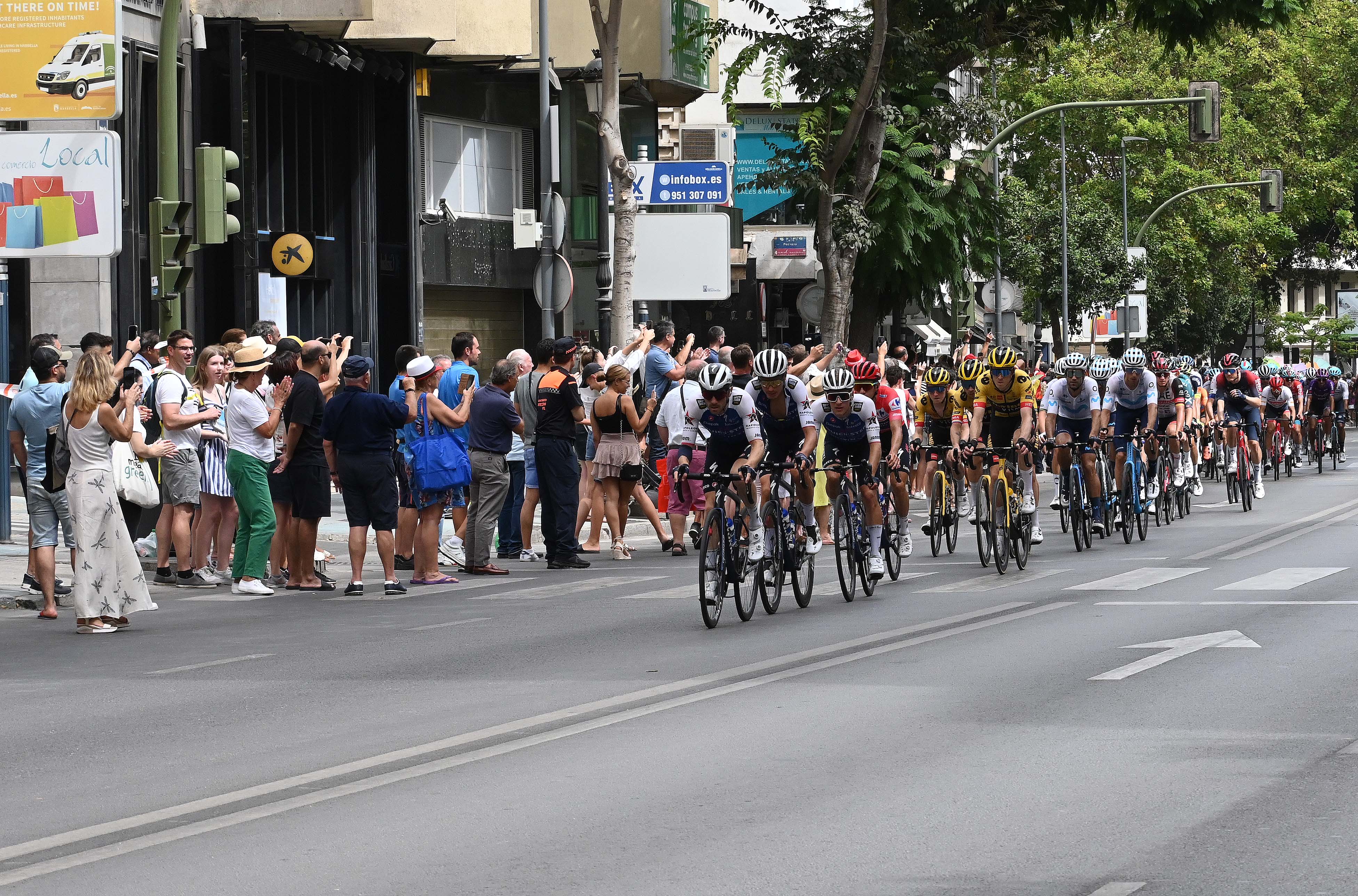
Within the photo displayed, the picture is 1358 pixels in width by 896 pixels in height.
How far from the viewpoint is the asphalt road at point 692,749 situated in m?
6.37

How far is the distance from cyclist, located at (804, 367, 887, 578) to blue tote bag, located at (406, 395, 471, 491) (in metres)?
2.93

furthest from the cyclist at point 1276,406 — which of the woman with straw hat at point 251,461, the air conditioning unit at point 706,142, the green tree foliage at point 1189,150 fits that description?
the green tree foliage at point 1189,150

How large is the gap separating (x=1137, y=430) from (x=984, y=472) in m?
4.57

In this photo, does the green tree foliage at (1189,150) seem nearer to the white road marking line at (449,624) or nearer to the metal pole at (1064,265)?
the metal pole at (1064,265)

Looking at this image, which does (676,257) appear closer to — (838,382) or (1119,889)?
(838,382)

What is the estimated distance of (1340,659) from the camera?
36.1ft

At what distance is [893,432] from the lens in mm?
16234

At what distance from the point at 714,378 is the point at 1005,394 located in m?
4.97

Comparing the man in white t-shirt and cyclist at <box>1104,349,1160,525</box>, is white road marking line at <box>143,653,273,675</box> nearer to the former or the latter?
the man in white t-shirt

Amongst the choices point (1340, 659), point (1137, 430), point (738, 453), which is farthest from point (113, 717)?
point (1137, 430)

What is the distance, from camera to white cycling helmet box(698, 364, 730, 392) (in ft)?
42.4

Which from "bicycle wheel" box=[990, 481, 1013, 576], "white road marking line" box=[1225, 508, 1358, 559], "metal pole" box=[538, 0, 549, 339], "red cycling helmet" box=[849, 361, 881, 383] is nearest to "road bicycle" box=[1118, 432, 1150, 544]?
"white road marking line" box=[1225, 508, 1358, 559]

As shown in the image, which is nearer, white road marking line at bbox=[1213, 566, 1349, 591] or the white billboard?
white road marking line at bbox=[1213, 566, 1349, 591]

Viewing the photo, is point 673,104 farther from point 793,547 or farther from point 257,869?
point 257,869
